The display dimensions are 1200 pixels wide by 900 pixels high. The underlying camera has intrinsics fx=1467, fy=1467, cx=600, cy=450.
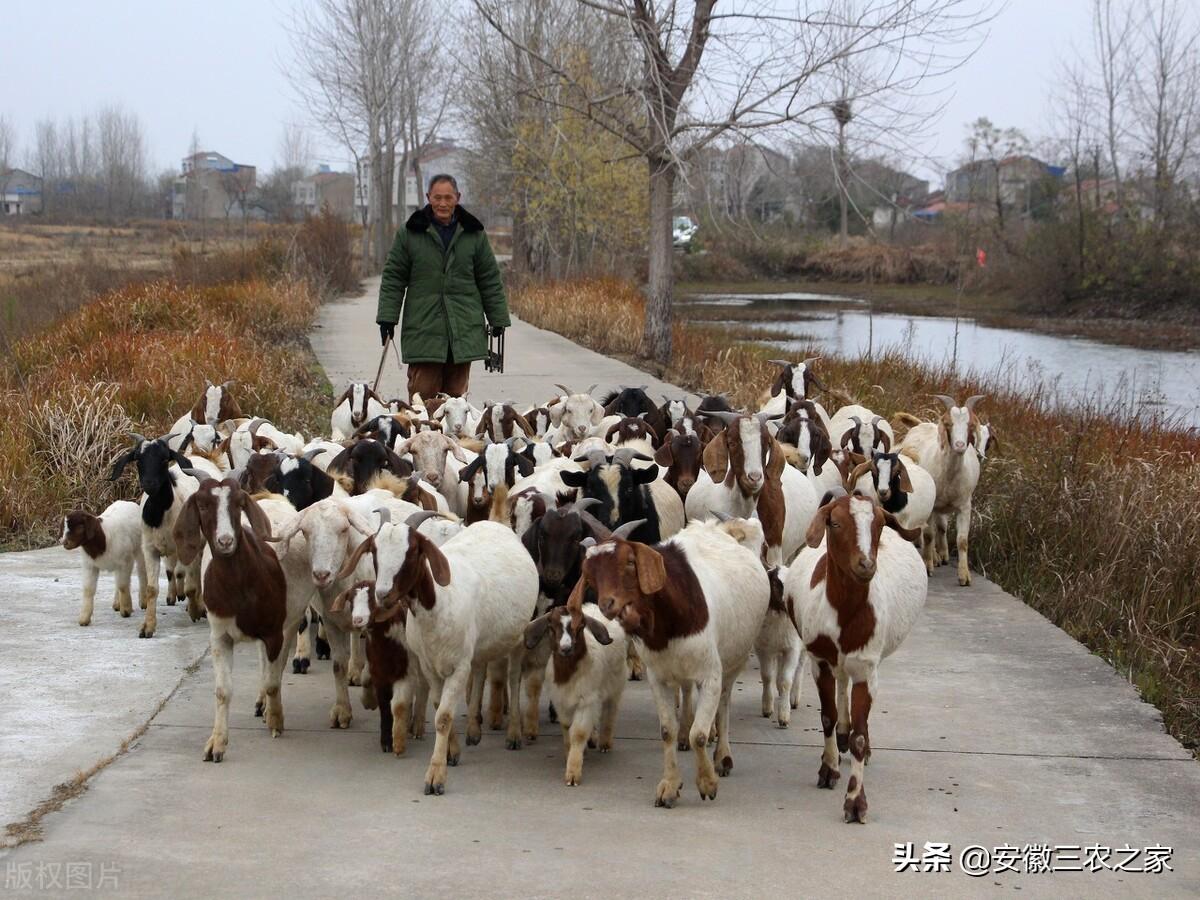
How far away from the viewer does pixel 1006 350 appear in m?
29.3

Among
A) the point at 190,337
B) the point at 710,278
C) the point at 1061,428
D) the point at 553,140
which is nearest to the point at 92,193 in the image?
the point at 710,278

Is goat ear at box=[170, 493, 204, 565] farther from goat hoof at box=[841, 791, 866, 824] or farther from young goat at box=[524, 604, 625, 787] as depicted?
goat hoof at box=[841, 791, 866, 824]

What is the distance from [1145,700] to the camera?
7.71 meters

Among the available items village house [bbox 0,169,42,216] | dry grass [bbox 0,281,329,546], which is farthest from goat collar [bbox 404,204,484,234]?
village house [bbox 0,169,42,216]

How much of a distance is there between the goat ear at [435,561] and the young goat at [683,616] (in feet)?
1.82

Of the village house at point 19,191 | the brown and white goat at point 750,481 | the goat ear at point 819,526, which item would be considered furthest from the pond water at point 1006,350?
the village house at point 19,191

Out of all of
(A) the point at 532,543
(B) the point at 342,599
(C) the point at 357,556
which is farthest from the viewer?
(A) the point at 532,543

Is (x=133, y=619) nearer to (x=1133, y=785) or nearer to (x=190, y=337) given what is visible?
(x=1133, y=785)

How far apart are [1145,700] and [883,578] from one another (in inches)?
88.3

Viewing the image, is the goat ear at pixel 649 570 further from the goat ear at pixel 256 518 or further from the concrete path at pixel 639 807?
the goat ear at pixel 256 518

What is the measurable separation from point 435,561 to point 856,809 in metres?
2.01

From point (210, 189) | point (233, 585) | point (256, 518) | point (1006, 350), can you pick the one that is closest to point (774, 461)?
point (256, 518)

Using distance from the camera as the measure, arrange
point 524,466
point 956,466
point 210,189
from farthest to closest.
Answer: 1. point 210,189
2. point 956,466
3. point 524,466

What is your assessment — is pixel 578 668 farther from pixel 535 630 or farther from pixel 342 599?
pixel 342 599
